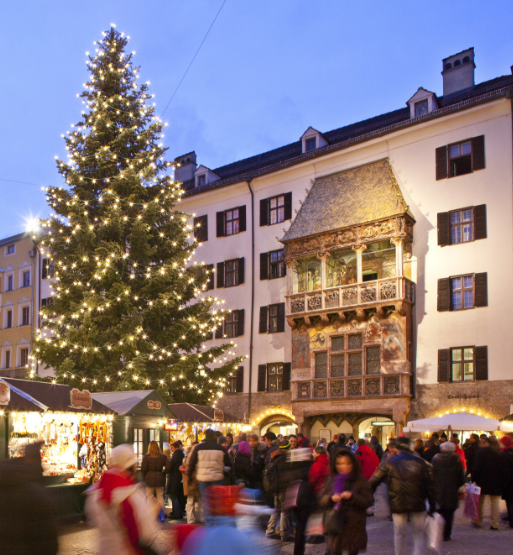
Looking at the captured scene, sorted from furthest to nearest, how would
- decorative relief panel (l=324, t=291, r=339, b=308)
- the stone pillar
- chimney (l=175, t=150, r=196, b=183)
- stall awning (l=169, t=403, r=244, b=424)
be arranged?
1. chimney (l=175, t=150, r=196, b=183)
2. decorative relief panel (l=324, t=291, r=339, b=308)
3. the stone pillar
4. stall awning (l=169, t=403, r=244, b=424)

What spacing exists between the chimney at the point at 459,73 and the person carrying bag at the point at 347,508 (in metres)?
25.8

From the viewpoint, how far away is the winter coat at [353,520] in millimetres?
7293

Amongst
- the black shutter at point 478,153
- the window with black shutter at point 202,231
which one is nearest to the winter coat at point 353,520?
the black shutter at point 478,153

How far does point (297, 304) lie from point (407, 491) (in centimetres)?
2110

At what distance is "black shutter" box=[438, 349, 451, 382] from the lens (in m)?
25.5

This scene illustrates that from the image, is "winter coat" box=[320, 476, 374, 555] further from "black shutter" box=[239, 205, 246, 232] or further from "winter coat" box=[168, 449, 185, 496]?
A: "black shutter" box=[239, 205, 246, 232]

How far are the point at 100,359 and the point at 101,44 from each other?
11004mm

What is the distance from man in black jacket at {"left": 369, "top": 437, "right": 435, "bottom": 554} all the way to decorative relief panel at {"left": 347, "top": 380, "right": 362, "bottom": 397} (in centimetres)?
1880

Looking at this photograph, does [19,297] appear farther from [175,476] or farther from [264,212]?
[175,476]

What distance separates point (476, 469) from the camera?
13195 mm

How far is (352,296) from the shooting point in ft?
90.3

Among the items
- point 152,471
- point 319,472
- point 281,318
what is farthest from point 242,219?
point 319,472

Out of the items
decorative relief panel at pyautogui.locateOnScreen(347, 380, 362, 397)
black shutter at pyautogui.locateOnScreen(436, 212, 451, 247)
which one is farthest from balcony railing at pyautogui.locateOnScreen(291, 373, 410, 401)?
black shutter at pyautogui.locateOnScreen(436, 212, 451, 247)

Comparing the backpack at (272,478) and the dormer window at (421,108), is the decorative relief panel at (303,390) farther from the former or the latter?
the backpack at (272,478)
